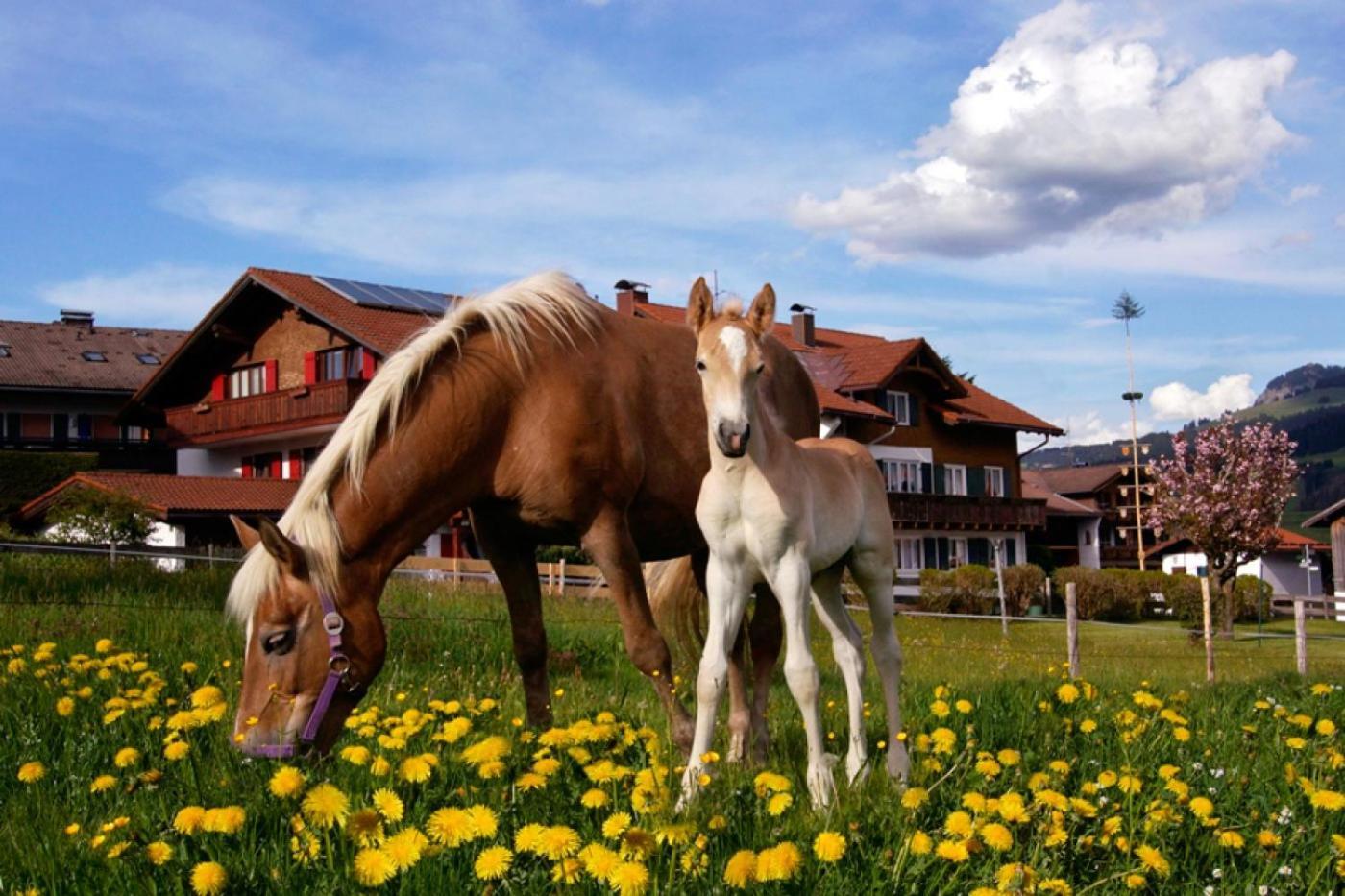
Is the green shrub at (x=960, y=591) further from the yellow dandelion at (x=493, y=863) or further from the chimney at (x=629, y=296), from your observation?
the yellow dandelion at (x=493, y=863)

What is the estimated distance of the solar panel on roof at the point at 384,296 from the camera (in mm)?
40438

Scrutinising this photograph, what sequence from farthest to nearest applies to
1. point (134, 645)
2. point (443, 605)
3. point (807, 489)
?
point (443, 605) < point (134, 645) < point (807, 489)

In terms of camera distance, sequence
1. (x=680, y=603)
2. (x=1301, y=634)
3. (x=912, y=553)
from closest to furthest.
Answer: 1. (x=680, y=603)
2. (x=1301, y=634)
3. (x=912, y=553)

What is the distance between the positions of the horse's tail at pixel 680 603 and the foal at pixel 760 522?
8.02ft

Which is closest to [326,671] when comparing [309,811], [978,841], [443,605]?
[309,811]

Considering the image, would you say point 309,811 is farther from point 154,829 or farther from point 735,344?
point 735,344

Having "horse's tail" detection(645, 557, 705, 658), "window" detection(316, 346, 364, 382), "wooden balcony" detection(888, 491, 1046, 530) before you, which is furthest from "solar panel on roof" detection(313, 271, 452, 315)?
"horse's tail" detection(645, 557, 705, 658)

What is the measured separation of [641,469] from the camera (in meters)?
5.76

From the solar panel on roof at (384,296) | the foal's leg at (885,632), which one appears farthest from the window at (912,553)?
the foal's leg at (885,632)

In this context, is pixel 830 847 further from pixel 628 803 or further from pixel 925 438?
pixel 925 438

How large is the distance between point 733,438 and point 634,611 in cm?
186

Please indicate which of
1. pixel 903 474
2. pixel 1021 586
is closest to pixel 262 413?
pixel 903 474

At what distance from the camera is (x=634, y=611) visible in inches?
210

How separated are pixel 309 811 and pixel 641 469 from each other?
2943 millimetres
